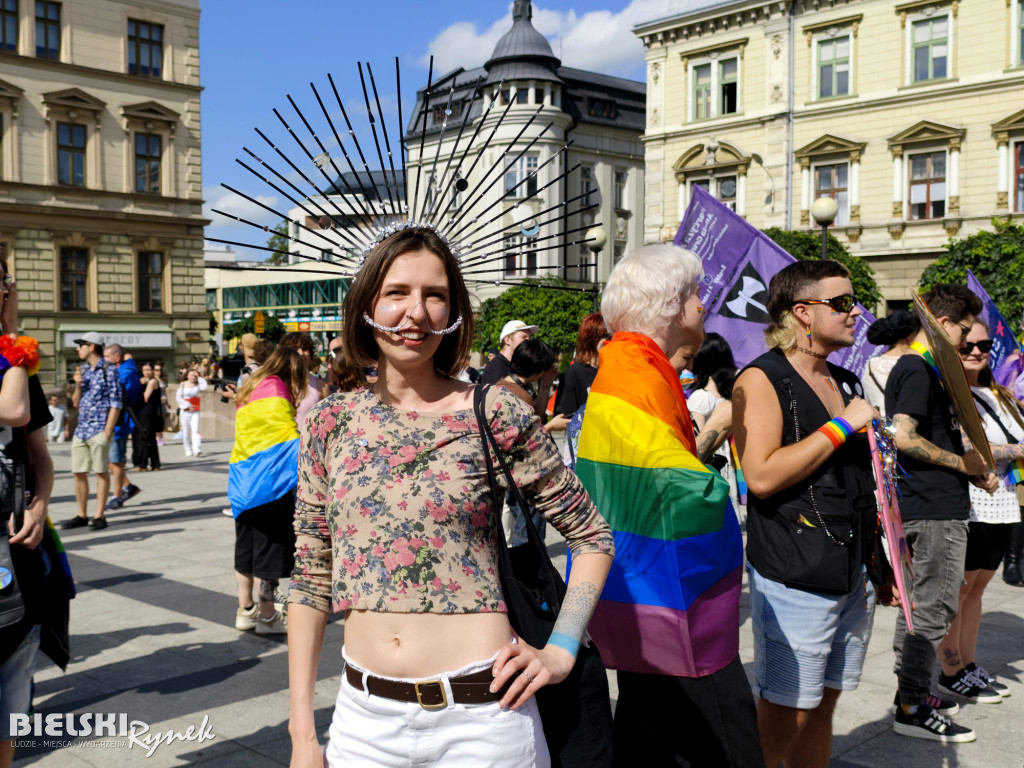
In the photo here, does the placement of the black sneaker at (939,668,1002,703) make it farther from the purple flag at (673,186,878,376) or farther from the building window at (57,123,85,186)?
the building window at (57,123,85,186)

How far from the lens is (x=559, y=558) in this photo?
27.3 ft

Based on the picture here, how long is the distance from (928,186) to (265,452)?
30874 mm

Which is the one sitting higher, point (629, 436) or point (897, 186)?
point (897, 186)

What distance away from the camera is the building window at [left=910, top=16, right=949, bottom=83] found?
31.3 metres

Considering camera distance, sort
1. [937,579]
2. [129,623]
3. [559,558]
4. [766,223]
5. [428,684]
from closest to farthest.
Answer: [428,684], [937,579], [129,623], [559,558], [766,223]

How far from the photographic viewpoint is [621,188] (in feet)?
201

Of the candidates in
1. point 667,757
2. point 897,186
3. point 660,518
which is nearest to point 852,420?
point 660,518

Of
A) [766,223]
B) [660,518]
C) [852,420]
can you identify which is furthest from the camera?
[766,223]

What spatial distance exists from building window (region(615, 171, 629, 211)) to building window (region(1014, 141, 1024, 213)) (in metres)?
31.5

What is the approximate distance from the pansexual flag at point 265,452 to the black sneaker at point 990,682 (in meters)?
3.82

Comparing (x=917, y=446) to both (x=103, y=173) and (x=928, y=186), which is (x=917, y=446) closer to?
(x=928, y=186)

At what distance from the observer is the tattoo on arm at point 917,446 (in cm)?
424

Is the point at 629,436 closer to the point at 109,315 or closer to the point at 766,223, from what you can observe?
the point at 766,223

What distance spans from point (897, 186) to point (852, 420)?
32.3 meters
